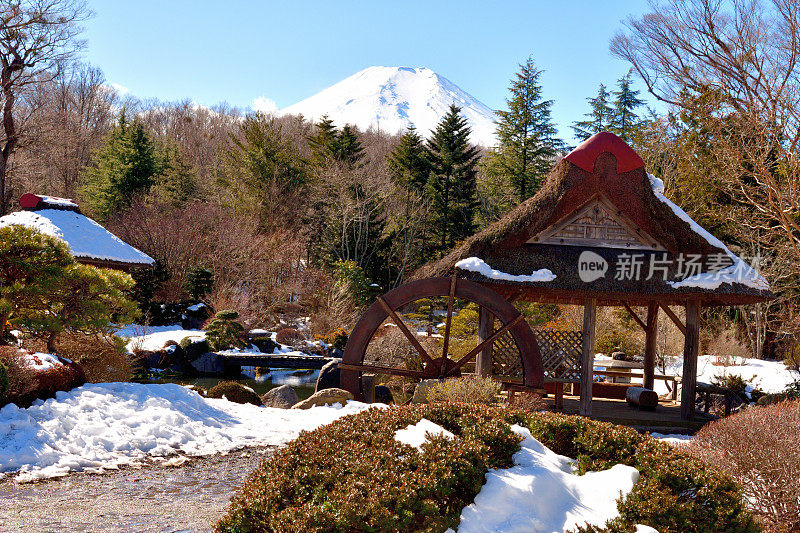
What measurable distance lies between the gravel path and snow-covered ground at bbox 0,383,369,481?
44 cm

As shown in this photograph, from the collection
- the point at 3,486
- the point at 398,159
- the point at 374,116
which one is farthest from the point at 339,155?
the point at 374,116

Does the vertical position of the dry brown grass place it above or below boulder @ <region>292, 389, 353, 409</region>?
above

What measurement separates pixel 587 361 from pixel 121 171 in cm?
2893

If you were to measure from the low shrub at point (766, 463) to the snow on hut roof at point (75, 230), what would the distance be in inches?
739

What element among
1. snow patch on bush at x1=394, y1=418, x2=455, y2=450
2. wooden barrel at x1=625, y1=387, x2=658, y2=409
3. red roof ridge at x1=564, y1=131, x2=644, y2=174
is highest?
red roof ridge at x1=564, y1=131, x2=644, y2=174

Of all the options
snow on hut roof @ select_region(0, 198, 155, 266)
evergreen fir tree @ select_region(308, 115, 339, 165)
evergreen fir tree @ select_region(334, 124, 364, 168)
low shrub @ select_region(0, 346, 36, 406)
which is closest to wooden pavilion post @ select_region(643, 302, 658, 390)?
low shrub @ select_region(0, 346, 36, 406)

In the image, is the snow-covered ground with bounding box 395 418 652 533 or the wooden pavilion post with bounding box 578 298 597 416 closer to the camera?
the snow-covered ground with bounding box 395 418 652 533

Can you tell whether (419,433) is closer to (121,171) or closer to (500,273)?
(500,273)

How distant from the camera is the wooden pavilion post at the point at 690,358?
1216 centimetres

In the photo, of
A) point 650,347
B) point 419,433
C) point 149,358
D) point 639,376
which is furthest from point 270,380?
point 419,433

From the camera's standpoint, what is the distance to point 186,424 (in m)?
9.38

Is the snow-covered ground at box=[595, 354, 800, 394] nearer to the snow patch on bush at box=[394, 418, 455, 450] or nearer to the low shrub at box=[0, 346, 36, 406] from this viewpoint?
the low shrub at box=[0, 346, 36, 406]

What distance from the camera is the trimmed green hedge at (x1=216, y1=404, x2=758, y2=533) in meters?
3.88

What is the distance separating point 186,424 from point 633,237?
333 inches
